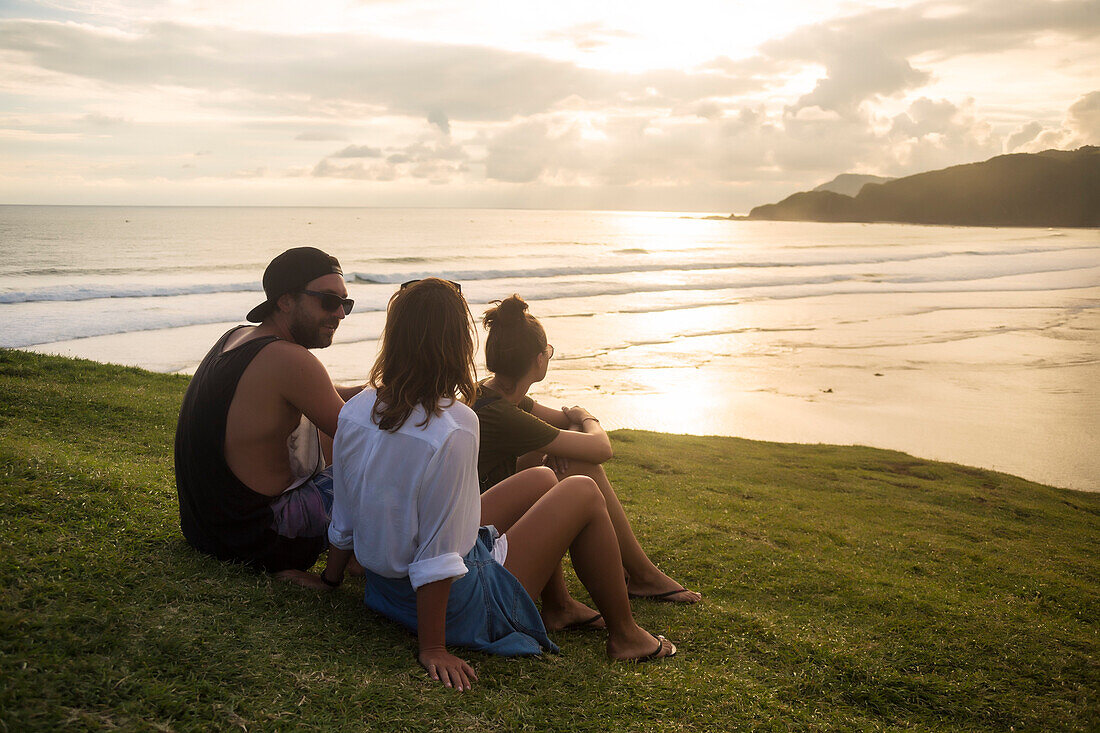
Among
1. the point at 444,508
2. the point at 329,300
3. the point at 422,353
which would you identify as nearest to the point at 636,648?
the point at 444,508

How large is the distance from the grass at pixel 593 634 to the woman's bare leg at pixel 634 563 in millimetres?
124

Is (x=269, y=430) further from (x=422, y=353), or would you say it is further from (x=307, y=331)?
(x=422, y=353)

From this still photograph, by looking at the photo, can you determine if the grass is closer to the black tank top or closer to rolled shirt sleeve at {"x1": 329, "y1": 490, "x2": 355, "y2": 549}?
the black tank top

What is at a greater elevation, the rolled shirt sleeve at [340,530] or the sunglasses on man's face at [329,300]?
the sunglasses on man's face at [329,300]

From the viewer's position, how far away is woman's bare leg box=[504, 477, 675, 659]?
3.27 m

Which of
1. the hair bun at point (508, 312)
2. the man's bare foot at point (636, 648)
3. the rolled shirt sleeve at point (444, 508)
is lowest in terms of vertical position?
the man's bare foot at point (636, 648)

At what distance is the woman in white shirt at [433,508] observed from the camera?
2.80 meters

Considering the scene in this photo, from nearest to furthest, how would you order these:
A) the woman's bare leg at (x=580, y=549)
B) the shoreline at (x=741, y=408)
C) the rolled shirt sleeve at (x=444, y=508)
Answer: the rolled shirt sleeve at (x=444, y=508) < the woman's bare leg at (x=580, y=549) < the shoreline at (x=741, y=408)

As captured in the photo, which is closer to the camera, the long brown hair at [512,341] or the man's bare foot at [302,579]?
the man's bare foot at [302,579]

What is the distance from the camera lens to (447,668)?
2.89 meters

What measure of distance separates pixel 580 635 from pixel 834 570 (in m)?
2.20

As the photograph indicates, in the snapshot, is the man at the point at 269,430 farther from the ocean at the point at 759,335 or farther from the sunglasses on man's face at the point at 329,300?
the ocean at the point at 759,335

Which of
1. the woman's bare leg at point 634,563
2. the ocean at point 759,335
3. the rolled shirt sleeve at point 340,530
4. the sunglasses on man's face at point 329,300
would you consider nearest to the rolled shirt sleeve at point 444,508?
the rolled shirt sleeve at point 340,530

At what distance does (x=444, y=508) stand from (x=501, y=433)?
3.46 ft
